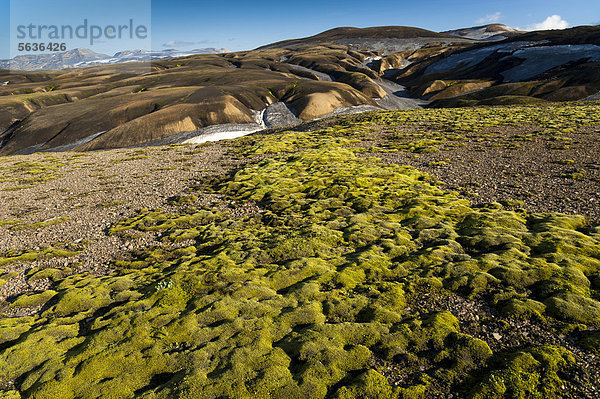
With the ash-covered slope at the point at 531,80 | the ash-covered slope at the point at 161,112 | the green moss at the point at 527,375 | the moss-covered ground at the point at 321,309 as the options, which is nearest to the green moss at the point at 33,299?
the moss-covered ground at the point at 321,309

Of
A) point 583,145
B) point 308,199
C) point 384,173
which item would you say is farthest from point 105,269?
point 583,145

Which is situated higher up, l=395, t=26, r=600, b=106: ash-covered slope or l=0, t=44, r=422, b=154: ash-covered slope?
l=395, t=26, r=600, b=106: ash-covered slope

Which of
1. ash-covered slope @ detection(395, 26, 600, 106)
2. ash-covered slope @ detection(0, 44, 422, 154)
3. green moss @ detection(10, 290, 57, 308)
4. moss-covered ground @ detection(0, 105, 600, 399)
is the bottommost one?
green moss @ detection(10, 290, 57, 308)

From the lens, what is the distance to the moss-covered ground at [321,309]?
10547 mm

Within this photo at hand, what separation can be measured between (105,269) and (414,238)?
21474 mm

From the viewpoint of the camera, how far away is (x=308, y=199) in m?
31.2

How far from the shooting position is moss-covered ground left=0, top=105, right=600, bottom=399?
10547 millimetres

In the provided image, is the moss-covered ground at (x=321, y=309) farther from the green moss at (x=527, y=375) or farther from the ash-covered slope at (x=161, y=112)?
the ash-covered slope at (x=161, y=112)

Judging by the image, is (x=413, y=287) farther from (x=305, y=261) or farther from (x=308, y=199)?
(x=308, y=199)

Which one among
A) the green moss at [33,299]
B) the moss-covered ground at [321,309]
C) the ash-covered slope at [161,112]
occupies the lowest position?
the green moss at [33,299]

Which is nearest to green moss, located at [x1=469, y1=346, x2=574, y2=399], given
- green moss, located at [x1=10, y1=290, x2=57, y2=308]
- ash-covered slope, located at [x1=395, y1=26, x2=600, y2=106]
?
green moss, located at [x1=10, y1=290, x2=57, y2=308]

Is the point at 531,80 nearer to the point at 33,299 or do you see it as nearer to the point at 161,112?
the point at 161,112

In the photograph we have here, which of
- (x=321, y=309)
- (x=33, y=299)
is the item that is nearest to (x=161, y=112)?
(x=33, y=299)

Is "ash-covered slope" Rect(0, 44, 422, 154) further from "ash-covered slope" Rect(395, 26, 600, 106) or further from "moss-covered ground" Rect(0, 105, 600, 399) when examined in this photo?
"moss-covered ground" Rect(0, 105, 600, 399)
